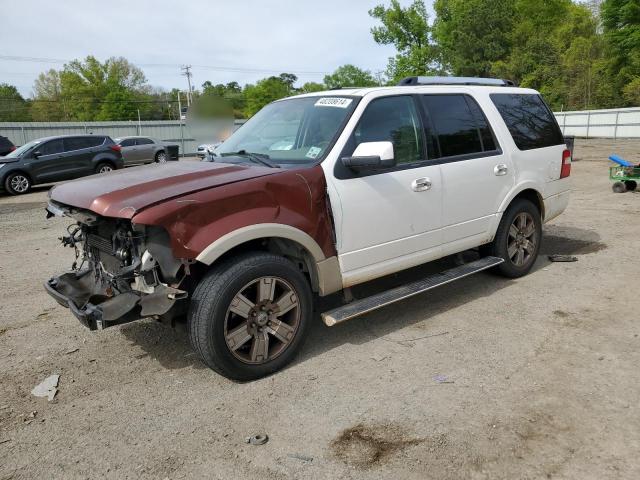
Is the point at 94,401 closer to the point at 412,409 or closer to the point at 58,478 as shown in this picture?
the point at 58,478

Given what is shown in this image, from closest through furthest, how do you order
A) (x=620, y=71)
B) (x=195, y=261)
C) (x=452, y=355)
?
1. (x=195, y=261)
2. (x=452, y=355)
3. (x=620, y=71)

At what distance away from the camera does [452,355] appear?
13.0ft

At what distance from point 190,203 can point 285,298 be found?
952 mm

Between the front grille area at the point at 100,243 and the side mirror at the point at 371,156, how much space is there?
1.79m

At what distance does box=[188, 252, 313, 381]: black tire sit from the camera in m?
3.35

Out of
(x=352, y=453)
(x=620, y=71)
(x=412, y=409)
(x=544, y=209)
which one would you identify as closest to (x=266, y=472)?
(x=352, y=453)

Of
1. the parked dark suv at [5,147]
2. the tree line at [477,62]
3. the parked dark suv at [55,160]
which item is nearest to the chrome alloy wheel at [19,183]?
the parked dark suv at [55,160]

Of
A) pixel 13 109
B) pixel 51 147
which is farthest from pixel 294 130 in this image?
pixel 13 109

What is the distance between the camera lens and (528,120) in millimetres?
5629

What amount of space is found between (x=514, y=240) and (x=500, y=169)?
33.3 inches

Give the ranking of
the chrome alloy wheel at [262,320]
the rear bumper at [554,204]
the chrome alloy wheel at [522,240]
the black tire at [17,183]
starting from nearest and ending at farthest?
the chrome alloy wheel at [262,320] < the chrome alloy wheel at [522,240] < the rear bumper at [554,204] < the black tire at [17,183]

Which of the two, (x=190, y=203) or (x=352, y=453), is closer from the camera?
(x=352, y=453)

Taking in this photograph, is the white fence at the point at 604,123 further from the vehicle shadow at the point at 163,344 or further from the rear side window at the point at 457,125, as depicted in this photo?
the vehicle shadow at the point at 163,344

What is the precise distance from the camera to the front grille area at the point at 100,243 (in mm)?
3721
